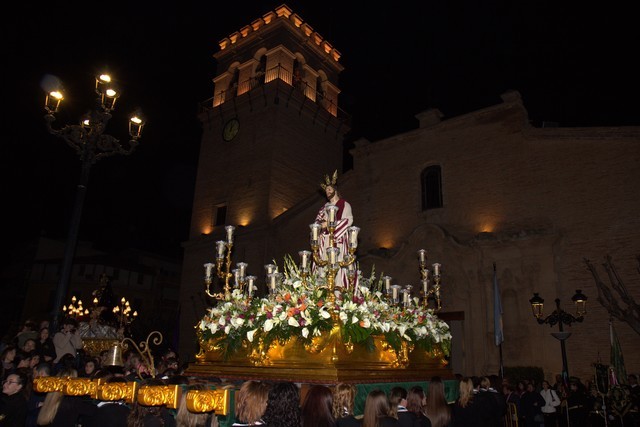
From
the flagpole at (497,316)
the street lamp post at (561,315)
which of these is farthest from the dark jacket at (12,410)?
the street lamp post at (561,315)

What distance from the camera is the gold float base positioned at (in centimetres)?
596

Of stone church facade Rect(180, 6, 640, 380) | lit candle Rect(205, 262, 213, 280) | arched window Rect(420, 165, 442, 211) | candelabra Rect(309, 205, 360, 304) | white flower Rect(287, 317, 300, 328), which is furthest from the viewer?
arched window Rect(420, 165, 442, 211)

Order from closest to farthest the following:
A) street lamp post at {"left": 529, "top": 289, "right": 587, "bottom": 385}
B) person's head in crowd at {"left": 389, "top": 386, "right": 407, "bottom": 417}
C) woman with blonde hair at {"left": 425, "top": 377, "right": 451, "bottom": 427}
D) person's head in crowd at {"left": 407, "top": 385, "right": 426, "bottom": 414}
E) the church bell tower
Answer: person's head in crowd at {"left": 389, "top": 386, "right": 407, "bottom": 417} < person's head in crowd at {"left": 407, "top": 385, "right": 426, "bottom": 414} < woman with blonde hair at {"left": 425, "top": 377, "right": 451, "bottom": 427} < street lamp post at {"left": 529, "top": 289, "right": 587, "bottom": 385} < the church bell tower

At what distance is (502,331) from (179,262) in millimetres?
46246

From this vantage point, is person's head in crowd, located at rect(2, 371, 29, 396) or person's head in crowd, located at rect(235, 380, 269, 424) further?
person's head in crowd, located at rect(2, 371, 29, 396)

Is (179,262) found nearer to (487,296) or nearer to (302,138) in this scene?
(302,138)

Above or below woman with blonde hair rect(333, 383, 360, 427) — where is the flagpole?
above

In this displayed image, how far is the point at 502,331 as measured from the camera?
1611 cm

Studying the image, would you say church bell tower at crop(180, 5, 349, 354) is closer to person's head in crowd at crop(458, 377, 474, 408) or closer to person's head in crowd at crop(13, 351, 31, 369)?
person's head in crowd at crop(13, 351, 31, 369)

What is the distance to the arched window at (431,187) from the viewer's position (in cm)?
2130

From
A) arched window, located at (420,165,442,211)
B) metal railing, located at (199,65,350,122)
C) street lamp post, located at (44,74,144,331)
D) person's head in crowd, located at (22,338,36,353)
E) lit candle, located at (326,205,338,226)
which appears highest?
metal railing, located at (199,65,350,122)

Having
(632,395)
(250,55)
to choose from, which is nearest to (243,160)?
(250,55)

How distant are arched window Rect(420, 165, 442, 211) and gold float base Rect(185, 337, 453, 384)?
46.9 ft

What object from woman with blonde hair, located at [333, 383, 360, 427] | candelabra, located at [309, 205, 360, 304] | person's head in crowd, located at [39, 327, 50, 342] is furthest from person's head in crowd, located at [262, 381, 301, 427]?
person's head in crowd, located at [39, 327, 50, 342]
